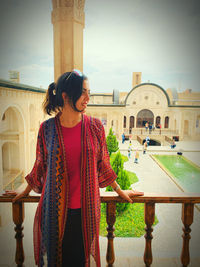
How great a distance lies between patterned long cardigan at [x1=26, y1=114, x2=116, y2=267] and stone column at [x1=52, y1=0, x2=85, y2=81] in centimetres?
388

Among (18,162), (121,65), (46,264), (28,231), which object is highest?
(121,65)

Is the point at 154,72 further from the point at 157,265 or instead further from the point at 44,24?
the point at 157,265

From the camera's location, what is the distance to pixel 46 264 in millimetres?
1134

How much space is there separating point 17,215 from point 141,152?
1371cm

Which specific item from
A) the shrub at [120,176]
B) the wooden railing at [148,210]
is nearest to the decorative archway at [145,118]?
the shrub at [120,176]

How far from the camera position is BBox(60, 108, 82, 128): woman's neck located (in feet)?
3.69

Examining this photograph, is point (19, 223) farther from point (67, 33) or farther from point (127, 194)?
point (67, 33)

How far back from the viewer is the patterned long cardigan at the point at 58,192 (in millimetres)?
1069

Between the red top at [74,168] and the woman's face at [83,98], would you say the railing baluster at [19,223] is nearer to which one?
the red top at [74,168]

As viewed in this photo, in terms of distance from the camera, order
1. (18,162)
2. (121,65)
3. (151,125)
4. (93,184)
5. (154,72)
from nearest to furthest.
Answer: (93,184) → (18,162) → (151,125) → (154,72) → (121,65)

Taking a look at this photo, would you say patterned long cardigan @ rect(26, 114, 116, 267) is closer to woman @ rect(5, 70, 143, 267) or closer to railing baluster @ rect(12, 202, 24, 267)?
woman @ rect(5, 70, 143, 267)

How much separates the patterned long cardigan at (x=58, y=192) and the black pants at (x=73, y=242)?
3cm

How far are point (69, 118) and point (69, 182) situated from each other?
374 mm

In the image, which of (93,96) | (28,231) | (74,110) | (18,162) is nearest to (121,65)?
(93,96)
